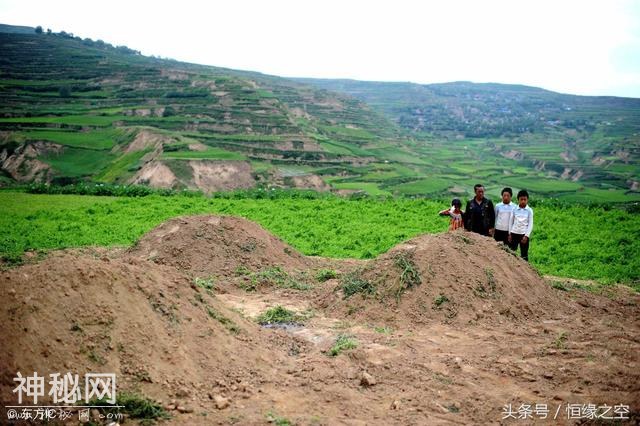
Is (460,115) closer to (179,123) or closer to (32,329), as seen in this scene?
(179,123)

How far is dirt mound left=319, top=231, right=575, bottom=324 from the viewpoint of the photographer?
30.6 ft

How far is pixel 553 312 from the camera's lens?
9.89 m

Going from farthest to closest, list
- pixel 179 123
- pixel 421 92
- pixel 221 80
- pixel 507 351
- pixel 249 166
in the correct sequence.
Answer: pixel 421 92
pixel 221 80
pixel 179 123
pixel 249 166
pixel 507 351

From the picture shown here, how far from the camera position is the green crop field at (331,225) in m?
15.0

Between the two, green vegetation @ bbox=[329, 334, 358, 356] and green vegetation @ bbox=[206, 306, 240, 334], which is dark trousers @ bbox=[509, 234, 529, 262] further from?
green vegetation @ bbox=[206, 306, 240, 334]

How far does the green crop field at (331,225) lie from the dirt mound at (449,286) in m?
4.27

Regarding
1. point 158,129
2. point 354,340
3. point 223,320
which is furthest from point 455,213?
point 158,129

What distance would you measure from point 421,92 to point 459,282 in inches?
7497

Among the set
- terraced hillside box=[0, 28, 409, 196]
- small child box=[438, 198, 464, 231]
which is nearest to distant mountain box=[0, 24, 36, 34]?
terraced hillside box=[0, 28, 409, 196]

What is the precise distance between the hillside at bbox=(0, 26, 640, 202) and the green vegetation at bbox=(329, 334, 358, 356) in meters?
39.5

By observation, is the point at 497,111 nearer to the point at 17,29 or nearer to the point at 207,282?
the point at 207,282

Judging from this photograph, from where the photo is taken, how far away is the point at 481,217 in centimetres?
1133

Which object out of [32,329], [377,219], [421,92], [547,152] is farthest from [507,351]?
[421,92]

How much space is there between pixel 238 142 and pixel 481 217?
54112 mm
